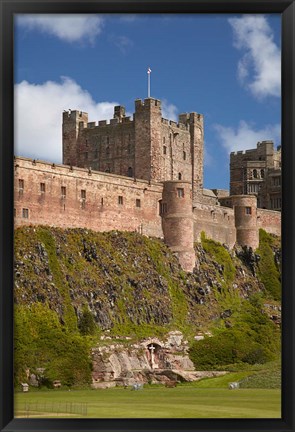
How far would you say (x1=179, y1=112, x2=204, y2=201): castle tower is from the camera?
90000 millimetres

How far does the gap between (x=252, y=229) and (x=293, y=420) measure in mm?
72069

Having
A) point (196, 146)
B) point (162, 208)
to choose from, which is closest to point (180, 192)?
point (162, 208)

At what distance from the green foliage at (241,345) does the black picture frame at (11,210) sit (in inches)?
2040

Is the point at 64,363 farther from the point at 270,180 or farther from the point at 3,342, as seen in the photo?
the point at 270,180

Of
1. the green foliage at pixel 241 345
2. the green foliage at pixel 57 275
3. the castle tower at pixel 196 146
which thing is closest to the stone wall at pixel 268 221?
the castle tower at pixel 196 146

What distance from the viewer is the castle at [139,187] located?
220 ft

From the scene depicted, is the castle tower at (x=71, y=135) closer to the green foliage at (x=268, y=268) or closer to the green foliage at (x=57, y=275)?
the green foliage at (x=268, y=268)

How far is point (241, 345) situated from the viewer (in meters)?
72.3

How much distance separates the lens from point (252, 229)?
88.4 meters

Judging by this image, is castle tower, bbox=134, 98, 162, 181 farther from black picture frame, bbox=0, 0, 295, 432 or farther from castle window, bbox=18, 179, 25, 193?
black picture frame, bbox=0, 0, 295, 432

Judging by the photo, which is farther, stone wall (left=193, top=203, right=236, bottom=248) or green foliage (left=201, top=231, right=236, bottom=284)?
green foliage (left=201, top=231, right=236, bottom=284)

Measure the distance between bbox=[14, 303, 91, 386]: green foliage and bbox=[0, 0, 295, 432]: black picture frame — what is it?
38.2 meters

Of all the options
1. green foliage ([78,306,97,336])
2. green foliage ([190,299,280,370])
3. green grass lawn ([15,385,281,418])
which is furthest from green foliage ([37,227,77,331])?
green foliage ([190,299,280,370])

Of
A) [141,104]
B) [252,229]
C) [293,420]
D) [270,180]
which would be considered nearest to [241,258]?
[252,229]
